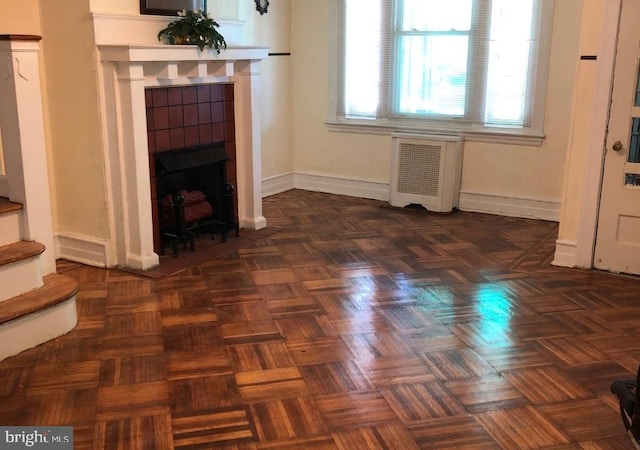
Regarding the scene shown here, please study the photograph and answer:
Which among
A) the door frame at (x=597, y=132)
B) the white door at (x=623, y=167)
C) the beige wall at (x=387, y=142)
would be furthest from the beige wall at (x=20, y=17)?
the white door at (x=623, y=167)

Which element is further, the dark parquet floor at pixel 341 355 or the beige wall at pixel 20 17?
the beige wall at pixel 20 17

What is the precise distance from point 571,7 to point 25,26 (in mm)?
3987

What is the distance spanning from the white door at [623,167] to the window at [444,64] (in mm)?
1259

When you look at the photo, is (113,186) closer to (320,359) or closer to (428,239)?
(320,359)

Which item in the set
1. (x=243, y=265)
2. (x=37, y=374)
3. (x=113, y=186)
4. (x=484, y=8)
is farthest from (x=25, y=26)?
(x=484, y=8)

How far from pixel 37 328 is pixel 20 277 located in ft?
0.94

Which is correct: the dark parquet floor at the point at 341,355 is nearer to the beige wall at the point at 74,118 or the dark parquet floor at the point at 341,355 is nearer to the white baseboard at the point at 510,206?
the beige wall at the point at 74,118

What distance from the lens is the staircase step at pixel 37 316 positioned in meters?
3.04

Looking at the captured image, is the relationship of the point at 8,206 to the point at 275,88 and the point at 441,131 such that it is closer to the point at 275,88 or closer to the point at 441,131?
the point at 275,88

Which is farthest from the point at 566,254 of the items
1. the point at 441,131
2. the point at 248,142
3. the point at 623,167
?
the point at 248,142

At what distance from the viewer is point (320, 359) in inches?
121

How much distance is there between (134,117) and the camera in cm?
404

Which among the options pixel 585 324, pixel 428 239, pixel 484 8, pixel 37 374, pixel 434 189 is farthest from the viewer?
pixel 434 189

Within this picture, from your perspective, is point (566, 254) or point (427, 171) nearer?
point (566, 254)
